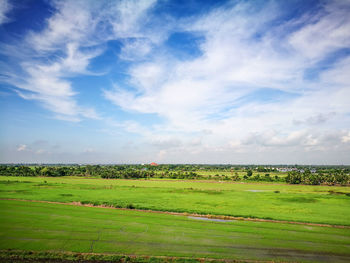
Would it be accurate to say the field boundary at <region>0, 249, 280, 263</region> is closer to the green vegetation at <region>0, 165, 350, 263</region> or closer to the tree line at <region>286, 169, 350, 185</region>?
the green vegetation at <region>0, 165, 350, 263</region>

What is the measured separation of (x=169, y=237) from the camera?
2772 centimetres

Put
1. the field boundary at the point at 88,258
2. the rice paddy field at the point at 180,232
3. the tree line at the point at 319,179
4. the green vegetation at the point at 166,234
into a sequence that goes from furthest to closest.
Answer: the tree line at the point at 319,179 → the rice paddy field at the point at 180,232 → the green vegetation at the point at 166,234 → the field boundary at the point at 88,258

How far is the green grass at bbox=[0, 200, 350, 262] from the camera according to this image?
23.6m

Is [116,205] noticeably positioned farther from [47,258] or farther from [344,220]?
[344,220]

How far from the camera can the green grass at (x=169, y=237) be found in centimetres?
2358

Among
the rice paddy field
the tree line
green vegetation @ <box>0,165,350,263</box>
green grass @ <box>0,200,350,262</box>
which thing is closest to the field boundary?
green vegetation @ <box>0,165,350,263</box>

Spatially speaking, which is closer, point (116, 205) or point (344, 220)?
point (344, 220)

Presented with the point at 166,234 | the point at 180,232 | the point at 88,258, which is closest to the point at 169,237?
the point at 166,234

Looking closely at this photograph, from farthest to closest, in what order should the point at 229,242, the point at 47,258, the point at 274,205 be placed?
the point at 274,205
the point at 229,242
the point at 47,258

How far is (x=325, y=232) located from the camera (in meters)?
30.6

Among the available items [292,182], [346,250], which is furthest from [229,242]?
[292,182]

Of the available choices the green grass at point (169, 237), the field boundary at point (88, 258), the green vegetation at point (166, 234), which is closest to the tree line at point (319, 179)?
the green vegetation at point (166, 234)

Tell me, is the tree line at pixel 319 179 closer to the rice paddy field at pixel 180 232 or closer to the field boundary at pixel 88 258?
the rice paddy field at pixel 180 232

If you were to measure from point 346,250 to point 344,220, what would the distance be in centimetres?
1481
